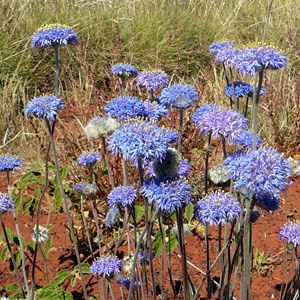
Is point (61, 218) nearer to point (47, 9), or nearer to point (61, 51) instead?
point (61, 51)

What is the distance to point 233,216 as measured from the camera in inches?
67.1

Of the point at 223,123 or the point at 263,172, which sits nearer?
the point at 263,172

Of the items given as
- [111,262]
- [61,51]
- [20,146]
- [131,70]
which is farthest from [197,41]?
[111,262]

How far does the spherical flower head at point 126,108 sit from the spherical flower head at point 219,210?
368mm

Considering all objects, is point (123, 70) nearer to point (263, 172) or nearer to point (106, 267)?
point (106, 267)

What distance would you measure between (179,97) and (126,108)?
0.64 feet

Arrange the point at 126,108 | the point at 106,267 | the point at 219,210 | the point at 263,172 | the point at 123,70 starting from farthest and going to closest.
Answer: the point at 123,70 → the point at 106,267 → the point at 126,108 → the point at 219,210 → the point at 263,172

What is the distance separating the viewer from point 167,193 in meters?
1.53

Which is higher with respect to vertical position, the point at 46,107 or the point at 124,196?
the point at 46,107

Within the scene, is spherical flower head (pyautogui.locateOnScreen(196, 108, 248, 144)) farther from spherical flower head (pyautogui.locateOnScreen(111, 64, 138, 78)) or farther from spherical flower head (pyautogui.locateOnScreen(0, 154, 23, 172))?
spherical flower head (pyautogui.locateOnScreen(0, 154, 23, 172))

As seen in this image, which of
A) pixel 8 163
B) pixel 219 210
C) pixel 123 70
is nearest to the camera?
pixel 219 210

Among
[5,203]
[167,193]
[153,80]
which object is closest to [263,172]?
[167,193]

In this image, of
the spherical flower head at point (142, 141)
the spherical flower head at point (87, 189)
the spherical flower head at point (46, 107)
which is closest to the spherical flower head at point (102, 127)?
the spherical flower head at point (46, 107)

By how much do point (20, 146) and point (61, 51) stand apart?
5.35 ft
